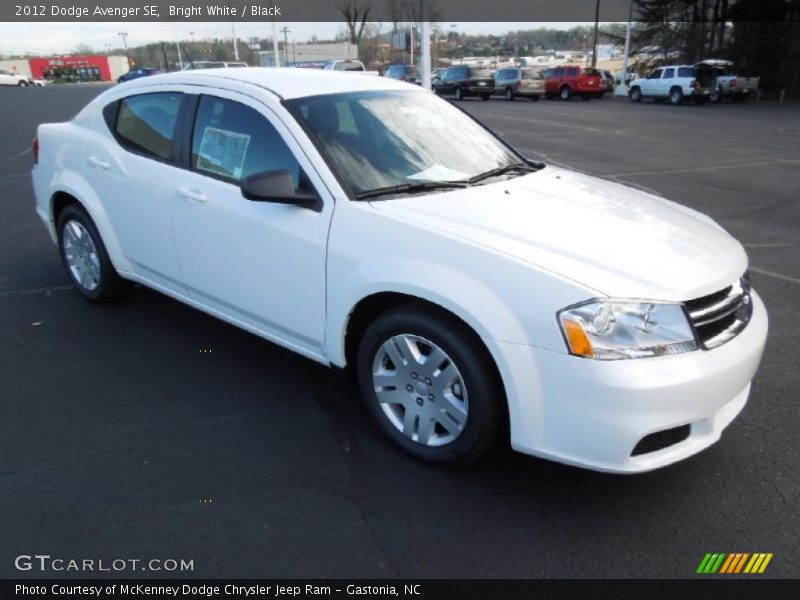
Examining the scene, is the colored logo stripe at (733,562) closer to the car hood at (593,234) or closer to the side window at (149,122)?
the car hood at (593,234)

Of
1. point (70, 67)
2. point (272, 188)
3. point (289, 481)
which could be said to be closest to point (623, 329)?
point (289, 481)

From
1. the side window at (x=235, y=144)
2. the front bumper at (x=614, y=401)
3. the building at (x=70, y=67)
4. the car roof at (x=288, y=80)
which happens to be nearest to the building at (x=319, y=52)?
the building at (x=70, y=67)

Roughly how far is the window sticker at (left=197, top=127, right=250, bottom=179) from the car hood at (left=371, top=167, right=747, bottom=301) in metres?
1.00

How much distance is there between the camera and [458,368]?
9.08 ft

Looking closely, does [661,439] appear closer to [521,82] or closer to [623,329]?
[623,329]

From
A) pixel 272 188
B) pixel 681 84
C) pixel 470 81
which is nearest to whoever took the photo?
pixel 272 188

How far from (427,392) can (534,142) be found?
549 inches

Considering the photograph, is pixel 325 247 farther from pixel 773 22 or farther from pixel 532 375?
pixel 773 22

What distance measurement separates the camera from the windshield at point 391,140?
3.36 m

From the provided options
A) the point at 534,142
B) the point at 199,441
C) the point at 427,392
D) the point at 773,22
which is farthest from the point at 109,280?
the point at 773,22

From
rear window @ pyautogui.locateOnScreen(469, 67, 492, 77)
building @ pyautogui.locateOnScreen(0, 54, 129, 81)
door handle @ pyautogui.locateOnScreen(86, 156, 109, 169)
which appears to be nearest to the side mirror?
door handle @ pyautogui.locateOnScreen(86, 156, 109, 169)

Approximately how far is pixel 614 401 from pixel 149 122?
3.42 meters

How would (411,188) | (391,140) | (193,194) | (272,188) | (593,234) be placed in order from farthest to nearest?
(193,194)
(391,140)
(411,188)
(272,188)
(593,234)

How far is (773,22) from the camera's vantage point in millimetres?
32906
